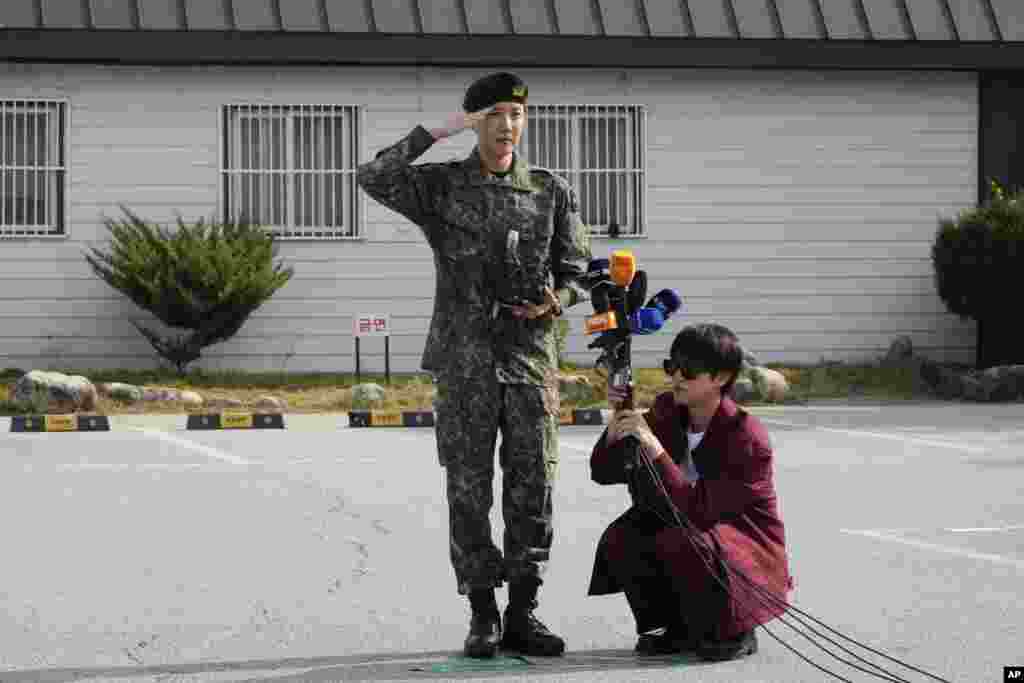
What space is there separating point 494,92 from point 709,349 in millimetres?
1217

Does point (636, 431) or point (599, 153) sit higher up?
point (599, 153)

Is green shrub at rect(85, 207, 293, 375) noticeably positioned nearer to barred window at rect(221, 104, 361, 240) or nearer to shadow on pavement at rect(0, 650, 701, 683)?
barred window at rect(221, 104, 361, 240)

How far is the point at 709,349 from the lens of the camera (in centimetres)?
675

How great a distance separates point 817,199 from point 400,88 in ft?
17.0

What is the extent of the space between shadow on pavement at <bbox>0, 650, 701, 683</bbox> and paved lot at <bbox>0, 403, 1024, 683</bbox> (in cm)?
1

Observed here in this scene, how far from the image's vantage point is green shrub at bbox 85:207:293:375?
65.4ft

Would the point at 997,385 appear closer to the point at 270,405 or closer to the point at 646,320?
the point at 270,405

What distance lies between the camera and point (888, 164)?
74.4 feet

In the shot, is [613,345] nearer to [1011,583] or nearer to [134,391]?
[1011,583]

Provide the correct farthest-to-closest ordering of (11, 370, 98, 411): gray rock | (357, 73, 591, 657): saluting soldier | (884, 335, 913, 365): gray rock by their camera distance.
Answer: (884, 335, 913, 365): gray rock → (11, 370, 98, 411): gray rock → (357, 73, 591, 657): saluting soldier

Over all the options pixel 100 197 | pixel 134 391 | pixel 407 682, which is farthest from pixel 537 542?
pixel 100 197

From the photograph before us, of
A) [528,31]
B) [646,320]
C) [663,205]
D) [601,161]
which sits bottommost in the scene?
[646,320]

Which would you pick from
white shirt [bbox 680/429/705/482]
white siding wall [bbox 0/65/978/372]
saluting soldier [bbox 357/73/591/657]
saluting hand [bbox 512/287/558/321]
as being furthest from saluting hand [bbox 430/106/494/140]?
white siding wall [bbox 0/65/978/372]

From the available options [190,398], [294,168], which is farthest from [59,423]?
[294,168]
